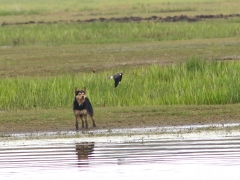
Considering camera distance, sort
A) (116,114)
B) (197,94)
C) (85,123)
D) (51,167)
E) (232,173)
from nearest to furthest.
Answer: (232,173) < (51,167) < (85,123) < (116,114) < (197,94)

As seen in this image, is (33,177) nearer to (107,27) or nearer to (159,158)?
(159,158)

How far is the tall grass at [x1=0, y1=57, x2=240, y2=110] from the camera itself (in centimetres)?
1730

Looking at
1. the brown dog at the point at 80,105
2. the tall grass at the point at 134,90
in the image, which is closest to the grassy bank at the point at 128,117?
the tall grass at the point at 134,90

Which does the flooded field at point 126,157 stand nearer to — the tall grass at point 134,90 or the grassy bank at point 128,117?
the grassy bank at point 128,117

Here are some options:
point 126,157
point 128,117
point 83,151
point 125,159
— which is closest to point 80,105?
point 128,117

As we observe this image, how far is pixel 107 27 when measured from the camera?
40.1 meters

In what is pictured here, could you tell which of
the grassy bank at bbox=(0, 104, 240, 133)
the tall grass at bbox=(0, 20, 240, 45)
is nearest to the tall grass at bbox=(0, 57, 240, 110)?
the grassy bank at bbox=(0, 104, 240, 133)

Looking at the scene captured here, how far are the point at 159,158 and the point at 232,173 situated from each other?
1523 mm

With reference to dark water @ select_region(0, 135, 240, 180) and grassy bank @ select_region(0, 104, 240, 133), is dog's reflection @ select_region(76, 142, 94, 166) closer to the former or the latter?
dark water @ select_region(0, 135, 240, 180)

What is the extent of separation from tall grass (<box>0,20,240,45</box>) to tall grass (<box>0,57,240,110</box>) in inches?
695

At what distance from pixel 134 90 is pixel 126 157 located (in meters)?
6.98

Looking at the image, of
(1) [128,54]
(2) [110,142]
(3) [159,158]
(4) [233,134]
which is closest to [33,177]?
(3) [159,158]

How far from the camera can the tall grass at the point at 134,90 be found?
1730 centimetres

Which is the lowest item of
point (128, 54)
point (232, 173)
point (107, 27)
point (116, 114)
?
point (232, 173)
